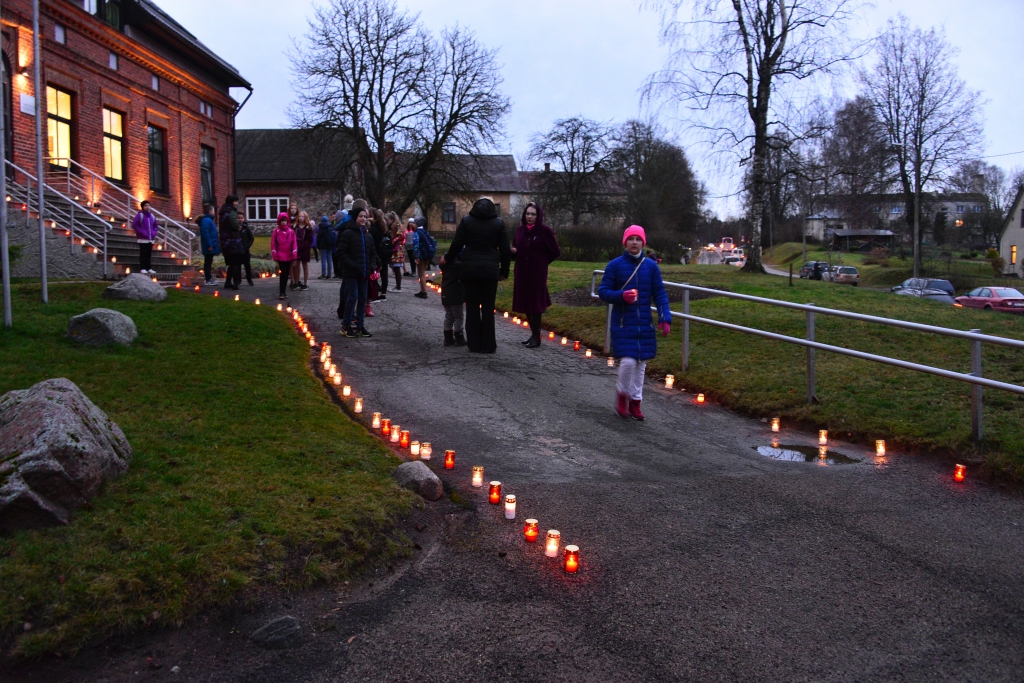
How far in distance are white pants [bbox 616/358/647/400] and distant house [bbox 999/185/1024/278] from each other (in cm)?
6082

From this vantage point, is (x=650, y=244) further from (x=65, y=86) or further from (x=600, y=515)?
(x=600, y=515)

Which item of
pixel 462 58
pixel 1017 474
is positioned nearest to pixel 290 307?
pixel 1017 474

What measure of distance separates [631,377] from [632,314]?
2.02ft

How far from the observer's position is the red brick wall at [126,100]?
61.2 feet

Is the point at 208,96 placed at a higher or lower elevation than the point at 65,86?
higher

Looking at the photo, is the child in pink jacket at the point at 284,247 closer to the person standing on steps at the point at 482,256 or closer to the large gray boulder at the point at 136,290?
the large gray boulder at the point at 136,290

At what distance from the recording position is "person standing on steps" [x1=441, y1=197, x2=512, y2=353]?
34.7ft

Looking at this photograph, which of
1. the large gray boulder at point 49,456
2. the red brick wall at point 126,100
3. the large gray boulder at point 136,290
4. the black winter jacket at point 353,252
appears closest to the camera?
the large gray boulder at point 49,456

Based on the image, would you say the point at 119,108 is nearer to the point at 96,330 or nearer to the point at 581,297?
the point at 581,297

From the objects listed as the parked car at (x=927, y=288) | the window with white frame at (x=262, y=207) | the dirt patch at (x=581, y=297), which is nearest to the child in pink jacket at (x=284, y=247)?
the dirt patch at (x=581, y=297)

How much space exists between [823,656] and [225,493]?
3357 millimetres

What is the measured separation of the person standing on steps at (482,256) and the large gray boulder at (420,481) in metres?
5.23

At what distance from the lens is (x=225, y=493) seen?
15.9ft

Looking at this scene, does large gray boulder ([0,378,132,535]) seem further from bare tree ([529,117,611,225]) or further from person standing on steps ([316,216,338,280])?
bare tree ([529,117,611,225])
